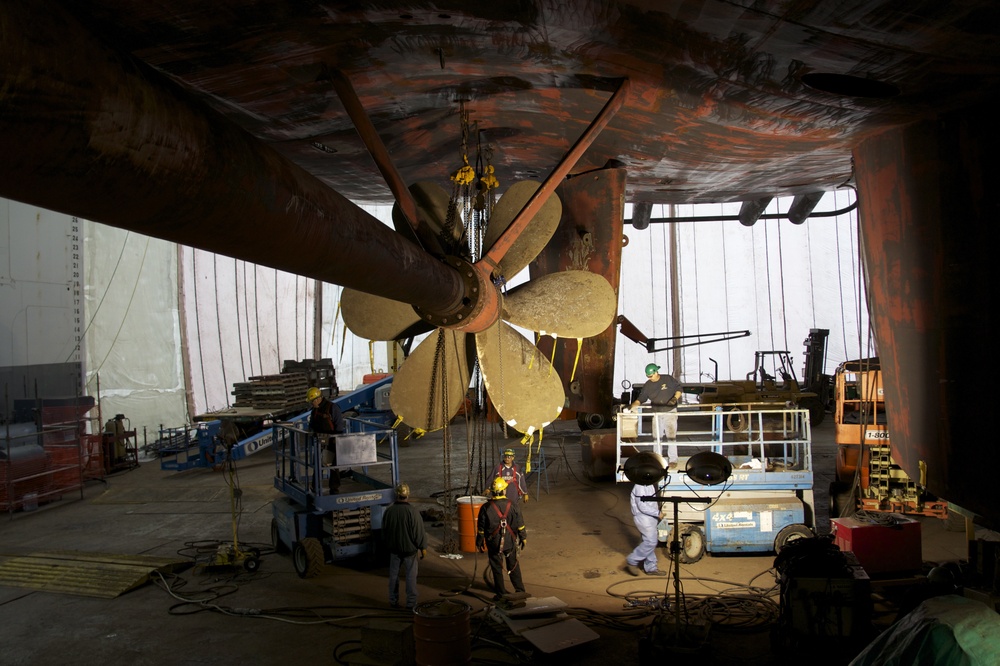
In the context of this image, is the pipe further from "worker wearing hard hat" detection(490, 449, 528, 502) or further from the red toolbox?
the red toolbox

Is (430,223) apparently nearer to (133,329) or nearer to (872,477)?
(872,477)

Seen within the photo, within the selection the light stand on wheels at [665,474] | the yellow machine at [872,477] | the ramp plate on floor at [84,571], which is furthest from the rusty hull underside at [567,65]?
the ramp plate on floor at [84,571]

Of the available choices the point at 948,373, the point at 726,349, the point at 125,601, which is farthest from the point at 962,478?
the point at 726,349

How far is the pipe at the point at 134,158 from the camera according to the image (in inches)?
56.4

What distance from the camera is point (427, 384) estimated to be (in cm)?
667

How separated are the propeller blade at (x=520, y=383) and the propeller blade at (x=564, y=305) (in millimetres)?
215

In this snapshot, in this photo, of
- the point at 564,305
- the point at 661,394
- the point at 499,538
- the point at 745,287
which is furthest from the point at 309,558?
the point at 745,287

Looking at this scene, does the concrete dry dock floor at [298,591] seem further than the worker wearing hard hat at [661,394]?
No

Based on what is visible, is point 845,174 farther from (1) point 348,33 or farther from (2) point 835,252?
(2) point 835,252

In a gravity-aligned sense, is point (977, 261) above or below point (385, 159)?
below

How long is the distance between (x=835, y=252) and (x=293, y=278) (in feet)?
55.5

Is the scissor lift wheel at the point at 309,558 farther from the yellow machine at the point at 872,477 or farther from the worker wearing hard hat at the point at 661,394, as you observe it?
the yellow machine at the point at 872,477

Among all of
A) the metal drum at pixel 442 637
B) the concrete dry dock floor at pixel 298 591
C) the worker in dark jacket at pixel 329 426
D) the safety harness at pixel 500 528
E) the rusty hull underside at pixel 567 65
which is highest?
the rusty hull underside at pixel 567 65

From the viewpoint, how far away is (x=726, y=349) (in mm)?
23250
